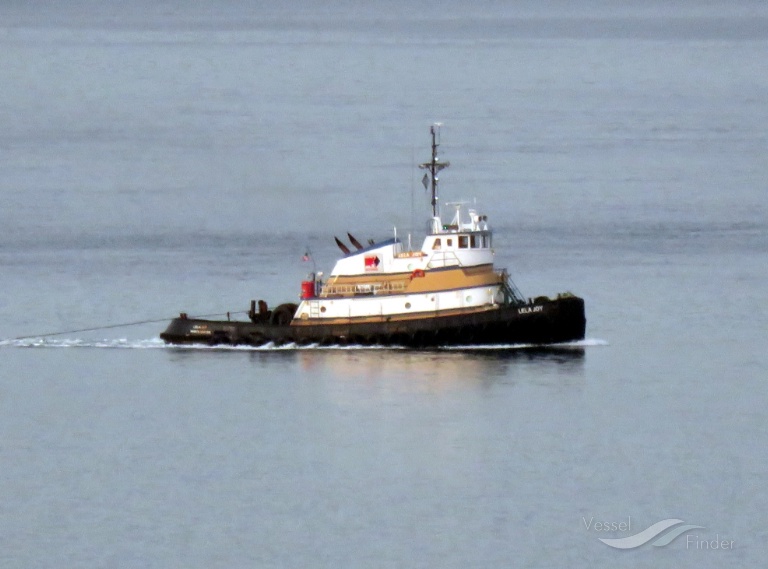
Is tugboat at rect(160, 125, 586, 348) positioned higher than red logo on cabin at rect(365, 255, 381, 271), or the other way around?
red logo on cabin at rect(365, 255, 381, 271)

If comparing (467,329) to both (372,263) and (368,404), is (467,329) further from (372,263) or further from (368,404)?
(368,404)

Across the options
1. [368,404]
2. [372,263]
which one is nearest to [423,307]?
[372,263]

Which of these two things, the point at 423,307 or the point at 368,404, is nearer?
→ the point at 368,404

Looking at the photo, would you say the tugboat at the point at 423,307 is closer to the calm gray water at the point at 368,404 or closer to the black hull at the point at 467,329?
the black hull at the point at 467,329

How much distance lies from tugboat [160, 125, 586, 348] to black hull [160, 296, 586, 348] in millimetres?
36

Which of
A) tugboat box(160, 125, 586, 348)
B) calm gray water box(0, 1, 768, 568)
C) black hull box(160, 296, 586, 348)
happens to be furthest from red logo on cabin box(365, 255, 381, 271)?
calm gray water box(0, 1, 768, 568)

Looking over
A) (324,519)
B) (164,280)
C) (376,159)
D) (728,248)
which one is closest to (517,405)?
(324,519)

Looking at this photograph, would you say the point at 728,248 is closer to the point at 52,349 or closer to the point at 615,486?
the point at 52,349

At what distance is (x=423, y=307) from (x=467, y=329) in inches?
76.7

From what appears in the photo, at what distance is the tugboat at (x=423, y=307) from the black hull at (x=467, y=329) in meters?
0.04

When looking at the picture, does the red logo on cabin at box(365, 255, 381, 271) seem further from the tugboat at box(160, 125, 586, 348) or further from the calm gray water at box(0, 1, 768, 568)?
the calm gray water at box(0, 1, 768, 568)

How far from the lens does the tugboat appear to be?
69.4 meters

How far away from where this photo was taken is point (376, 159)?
14875cm

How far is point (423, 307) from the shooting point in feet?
230
